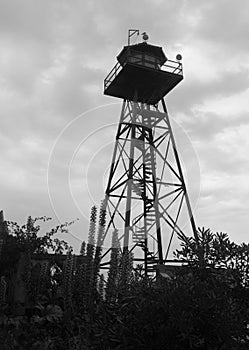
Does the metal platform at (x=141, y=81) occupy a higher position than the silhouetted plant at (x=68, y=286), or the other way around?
the metal platform at (x=141, y=81)

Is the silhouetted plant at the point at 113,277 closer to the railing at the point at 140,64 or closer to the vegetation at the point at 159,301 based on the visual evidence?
the vegetation at the point at 159,301

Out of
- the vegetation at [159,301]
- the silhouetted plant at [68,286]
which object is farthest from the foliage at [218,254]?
the silhouetted plant at [68,286]

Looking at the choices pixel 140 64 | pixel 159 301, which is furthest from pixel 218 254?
pixel 140 64

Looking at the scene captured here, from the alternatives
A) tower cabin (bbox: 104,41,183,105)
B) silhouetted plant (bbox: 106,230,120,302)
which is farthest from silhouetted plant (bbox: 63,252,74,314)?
tower cabin (bbox: 104,41,183,105)

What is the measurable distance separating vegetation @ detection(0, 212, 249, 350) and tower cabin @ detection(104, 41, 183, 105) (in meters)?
13.5

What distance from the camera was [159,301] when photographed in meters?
5.14

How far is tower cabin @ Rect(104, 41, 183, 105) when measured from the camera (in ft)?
65.9

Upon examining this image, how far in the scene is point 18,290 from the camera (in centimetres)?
1409

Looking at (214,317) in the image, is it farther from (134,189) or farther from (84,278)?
(134,189)

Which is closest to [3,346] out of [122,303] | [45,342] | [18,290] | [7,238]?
[45,342]

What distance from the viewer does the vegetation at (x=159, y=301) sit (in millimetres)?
4984

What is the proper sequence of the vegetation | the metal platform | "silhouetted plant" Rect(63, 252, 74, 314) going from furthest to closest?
the metal platform < "silhouetted plant" Rect(63, 252, 74, 314) < the vegetation

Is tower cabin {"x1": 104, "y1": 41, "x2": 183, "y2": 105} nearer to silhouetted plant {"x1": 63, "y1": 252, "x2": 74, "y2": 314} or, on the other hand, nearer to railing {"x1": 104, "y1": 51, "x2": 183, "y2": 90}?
railing {"x1": 104, "y1": 51, "x2": 183, "y2": 90}

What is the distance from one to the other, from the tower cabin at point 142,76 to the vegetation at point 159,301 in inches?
533
